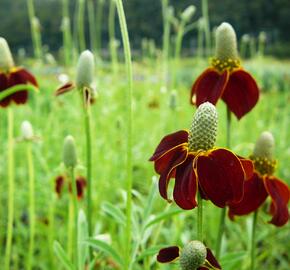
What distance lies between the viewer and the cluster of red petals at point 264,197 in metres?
0.95

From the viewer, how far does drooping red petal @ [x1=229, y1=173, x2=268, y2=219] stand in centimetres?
95

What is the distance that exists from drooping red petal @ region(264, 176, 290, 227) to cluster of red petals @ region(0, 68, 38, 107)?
0.63m

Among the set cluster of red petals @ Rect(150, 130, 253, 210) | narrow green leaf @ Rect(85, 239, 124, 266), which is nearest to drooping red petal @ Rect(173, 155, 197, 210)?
cluster of red petals @ Rect(150, 130, 253, 210)

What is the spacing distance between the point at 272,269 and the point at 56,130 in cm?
147

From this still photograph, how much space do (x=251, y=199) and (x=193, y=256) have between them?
1.21 ft

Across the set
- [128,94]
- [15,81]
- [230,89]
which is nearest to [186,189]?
[128,94]

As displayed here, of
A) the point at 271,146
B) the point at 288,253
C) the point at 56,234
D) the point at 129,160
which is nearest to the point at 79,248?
the point at 129,160

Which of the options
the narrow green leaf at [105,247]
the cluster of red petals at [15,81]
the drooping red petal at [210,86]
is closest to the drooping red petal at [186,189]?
the narrow green leaf at [105,247]

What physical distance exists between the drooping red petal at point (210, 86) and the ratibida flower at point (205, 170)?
0.30 m

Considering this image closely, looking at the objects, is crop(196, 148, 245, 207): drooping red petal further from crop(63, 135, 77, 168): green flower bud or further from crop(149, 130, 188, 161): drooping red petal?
crop(63, 135, 77, 168): green flower bud

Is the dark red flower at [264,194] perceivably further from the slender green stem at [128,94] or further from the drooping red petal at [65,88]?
the drooping red petal at [65,88]

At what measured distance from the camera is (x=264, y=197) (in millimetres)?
977

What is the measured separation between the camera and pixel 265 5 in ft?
57.3

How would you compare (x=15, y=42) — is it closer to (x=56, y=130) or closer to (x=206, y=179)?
(x=56, y=130)
